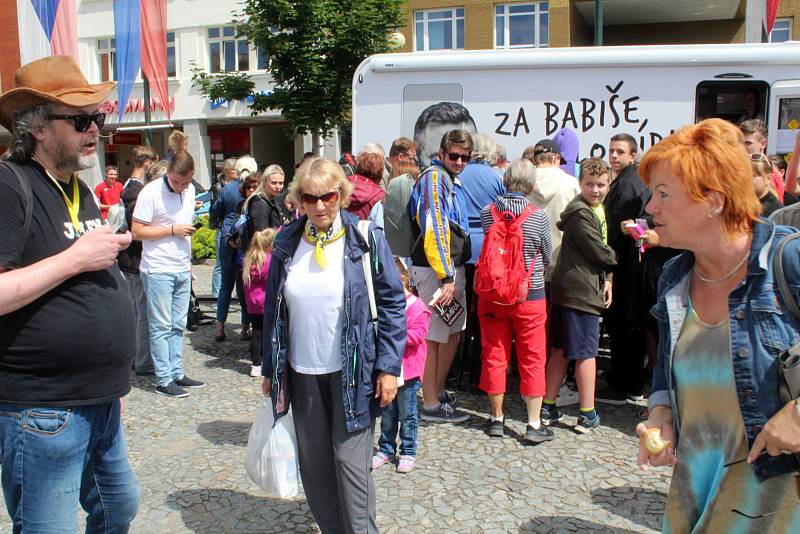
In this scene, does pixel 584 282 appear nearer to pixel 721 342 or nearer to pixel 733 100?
pixel 721 342

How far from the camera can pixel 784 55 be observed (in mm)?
6961

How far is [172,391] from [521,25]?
21144 millimetres

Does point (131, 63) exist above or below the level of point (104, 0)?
below

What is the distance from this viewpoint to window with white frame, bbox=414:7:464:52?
79.4ft

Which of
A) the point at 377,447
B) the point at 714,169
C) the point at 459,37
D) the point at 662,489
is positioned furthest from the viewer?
the point at 459,37

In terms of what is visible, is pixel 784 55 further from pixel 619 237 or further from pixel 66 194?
pixel 66 194

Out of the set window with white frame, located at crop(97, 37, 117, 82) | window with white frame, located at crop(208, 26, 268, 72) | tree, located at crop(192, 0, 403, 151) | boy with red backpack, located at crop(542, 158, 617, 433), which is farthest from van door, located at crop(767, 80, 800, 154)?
window with white frame, located at crop(97, 37, 117, 82)

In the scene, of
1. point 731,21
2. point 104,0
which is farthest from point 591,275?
point 104,0

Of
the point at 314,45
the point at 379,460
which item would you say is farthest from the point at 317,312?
the point at 314,45

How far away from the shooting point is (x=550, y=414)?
4898mm

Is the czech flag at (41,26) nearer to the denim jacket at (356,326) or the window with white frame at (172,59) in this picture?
the denim jacket at (356,326)

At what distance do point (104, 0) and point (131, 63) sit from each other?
17596mm

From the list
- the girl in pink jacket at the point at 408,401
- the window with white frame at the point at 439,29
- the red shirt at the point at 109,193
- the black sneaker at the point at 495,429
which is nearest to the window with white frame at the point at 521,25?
the window with white frame at the point at 439,29

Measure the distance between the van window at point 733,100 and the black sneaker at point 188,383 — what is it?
5.71 meters
